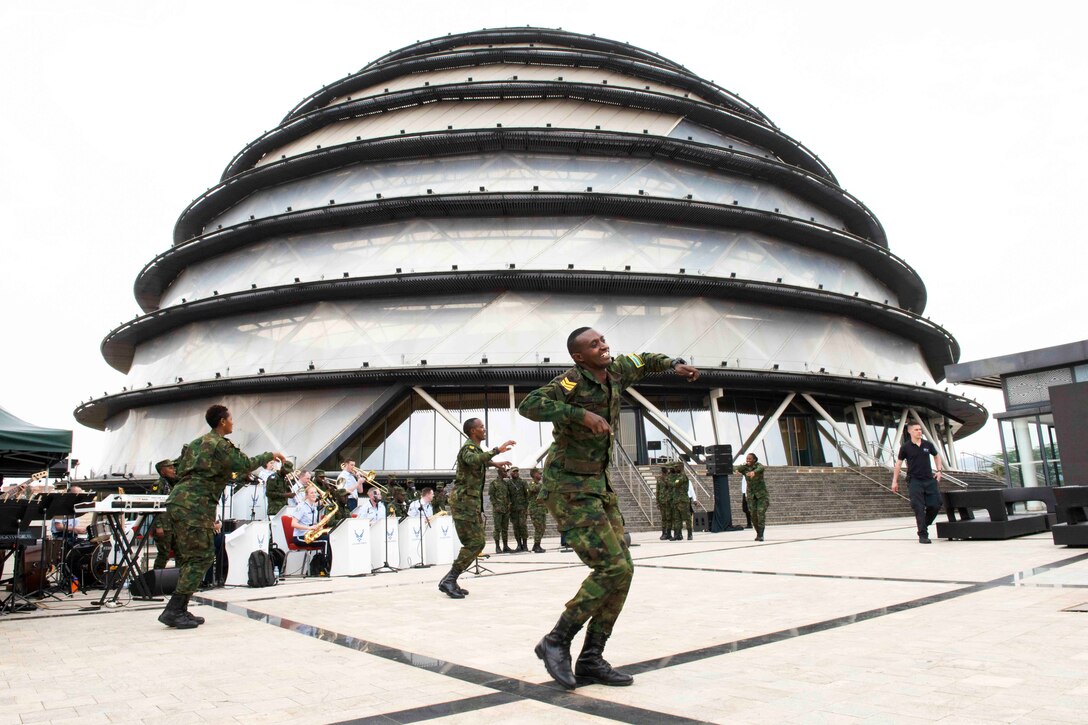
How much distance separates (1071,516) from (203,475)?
11.1 meters

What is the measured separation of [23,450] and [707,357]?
74.0ft

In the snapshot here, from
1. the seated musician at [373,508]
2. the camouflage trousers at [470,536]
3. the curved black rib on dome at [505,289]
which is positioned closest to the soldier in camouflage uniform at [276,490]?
the seated musician at [373,508]

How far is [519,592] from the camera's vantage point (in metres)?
8.22

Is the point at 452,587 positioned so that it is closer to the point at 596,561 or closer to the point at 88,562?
the point at 596,561

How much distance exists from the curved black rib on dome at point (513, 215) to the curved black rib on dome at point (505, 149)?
9.52 ft

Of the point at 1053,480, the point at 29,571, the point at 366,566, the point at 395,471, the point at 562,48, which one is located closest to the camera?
the point at 29,571

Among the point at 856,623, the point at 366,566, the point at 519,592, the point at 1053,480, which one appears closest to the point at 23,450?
the point at 366,566

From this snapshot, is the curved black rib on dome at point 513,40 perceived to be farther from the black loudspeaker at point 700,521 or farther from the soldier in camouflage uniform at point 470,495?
the soldier in camouflage uniform at point 470,495

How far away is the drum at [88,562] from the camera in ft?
39.5

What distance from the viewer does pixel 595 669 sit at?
12.7ft

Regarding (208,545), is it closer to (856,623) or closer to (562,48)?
(856,623)

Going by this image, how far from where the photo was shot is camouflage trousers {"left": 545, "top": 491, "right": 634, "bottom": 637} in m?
3.99

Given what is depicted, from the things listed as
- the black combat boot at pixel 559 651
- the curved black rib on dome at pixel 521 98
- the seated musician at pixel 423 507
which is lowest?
the black combat boot at pixel 559 651

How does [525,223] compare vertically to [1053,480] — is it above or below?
above
